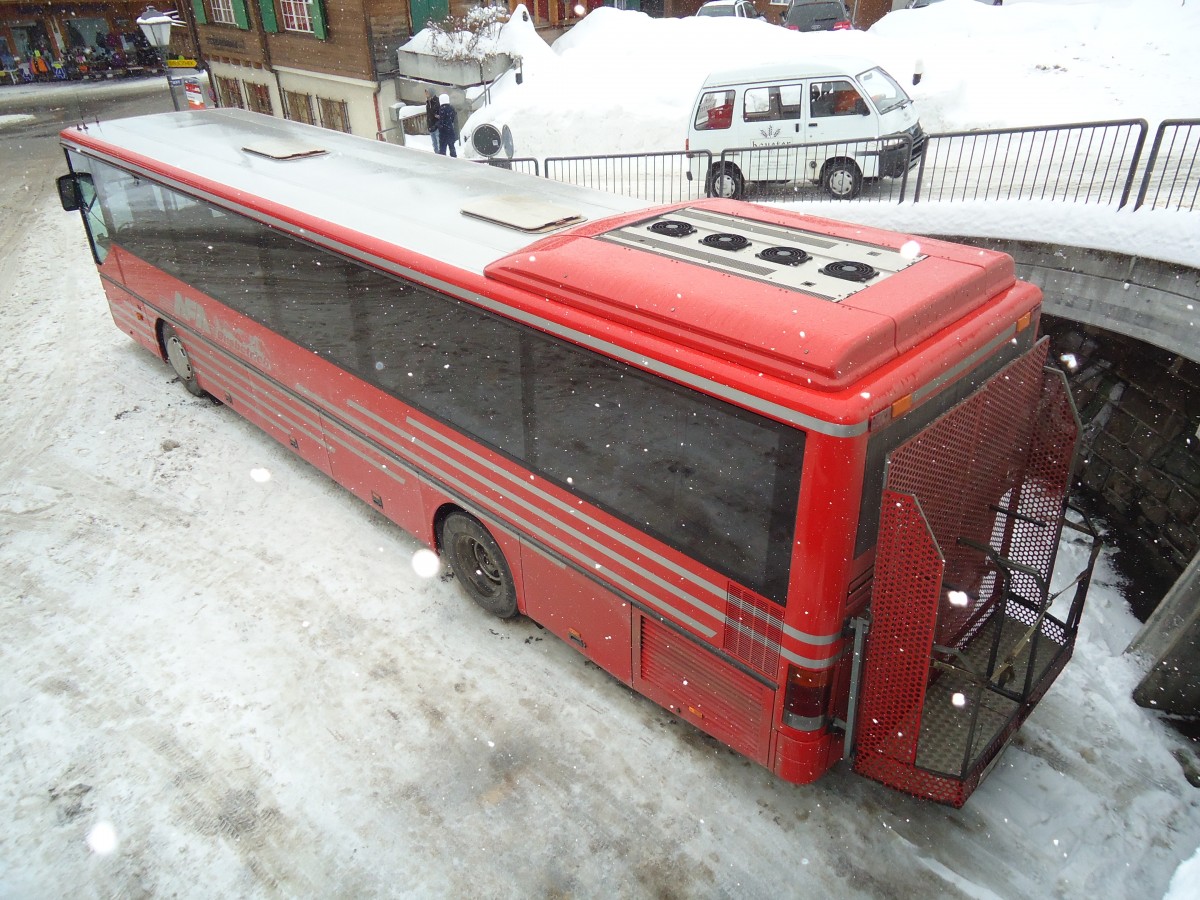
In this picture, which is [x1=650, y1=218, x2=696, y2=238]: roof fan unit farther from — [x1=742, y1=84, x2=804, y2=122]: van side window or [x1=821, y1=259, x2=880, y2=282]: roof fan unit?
[x1=742, y1=84, x2=804, y2=122]: van side window

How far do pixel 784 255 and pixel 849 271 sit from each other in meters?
0.43

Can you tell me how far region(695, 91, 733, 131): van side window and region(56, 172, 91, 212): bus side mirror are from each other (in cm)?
916

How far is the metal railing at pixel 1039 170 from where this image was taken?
9.05m

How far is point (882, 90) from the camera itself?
12.7 meters

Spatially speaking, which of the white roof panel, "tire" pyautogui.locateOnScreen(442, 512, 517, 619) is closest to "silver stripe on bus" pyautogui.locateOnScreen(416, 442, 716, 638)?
"tire" pyautogui.locateOnScreen(442, 512, 517, 619)

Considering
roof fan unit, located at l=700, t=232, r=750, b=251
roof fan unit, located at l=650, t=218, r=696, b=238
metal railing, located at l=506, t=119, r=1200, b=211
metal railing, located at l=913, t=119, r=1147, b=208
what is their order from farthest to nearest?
metal railing, located at l=506, t=119, r=1200, b=211
metal railing, located at l=913, t=119, r=1147, b=208
roof fan unit, located at l=650, t=218, r=696, b=238
roof fan unit, located at l=700, t=232, r=750, b=251

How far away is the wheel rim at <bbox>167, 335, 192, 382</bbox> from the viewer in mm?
9742

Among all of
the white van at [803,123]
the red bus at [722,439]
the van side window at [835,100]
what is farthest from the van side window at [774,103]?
the red bus at [722,439]

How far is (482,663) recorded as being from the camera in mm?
6254

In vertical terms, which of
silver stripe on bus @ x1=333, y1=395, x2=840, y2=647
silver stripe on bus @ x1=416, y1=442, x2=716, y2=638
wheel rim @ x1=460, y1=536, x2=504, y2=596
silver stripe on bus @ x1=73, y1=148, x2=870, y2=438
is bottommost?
wheel rim @ x1=460, y1=536, x2=504, y2=596

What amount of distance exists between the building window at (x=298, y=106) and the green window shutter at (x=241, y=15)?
247 cm

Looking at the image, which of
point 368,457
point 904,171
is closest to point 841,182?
point 904,171

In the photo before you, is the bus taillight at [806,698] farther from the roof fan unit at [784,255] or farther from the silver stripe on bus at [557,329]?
the roof fan unit at [784,255]

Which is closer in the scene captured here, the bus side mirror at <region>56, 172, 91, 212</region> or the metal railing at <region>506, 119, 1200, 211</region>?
the bus side mirror at <region>56, 172, 91, 212</region>
